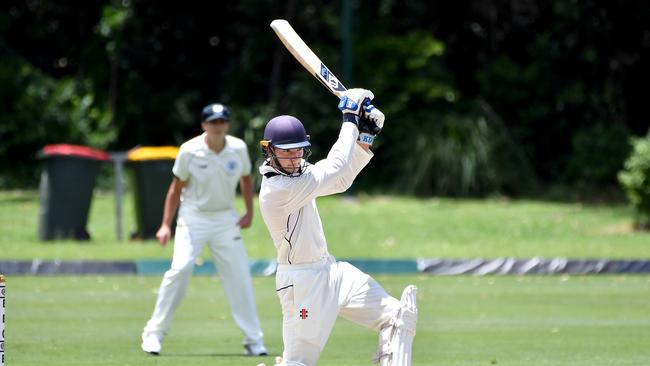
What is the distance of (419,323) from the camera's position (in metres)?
10.7

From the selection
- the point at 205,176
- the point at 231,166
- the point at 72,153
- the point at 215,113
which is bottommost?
the point at 205,176

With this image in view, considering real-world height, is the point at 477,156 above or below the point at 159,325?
above

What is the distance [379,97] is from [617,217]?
5.93 m

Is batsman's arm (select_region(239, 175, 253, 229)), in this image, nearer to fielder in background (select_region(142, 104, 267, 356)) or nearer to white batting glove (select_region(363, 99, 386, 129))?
fielder in background (select_region(142, 104, 267, 356))

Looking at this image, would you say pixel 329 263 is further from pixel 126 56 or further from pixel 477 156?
pixel 126 56

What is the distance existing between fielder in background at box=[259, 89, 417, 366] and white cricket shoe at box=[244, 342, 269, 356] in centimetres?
248

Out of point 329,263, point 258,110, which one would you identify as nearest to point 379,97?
point 258,110

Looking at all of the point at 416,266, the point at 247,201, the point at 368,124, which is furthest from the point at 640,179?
the point at 368,124

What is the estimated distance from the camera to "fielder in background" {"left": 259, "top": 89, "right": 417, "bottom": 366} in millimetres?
6355

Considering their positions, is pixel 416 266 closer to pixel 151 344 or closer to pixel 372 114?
pixel 151 344

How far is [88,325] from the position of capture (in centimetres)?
1051

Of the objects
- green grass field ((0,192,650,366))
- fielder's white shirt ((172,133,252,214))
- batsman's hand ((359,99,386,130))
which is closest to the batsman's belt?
batsman's hand ((359,99,386,130))

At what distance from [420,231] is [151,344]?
985 cm

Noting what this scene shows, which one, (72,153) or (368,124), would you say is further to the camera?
(72,153)
